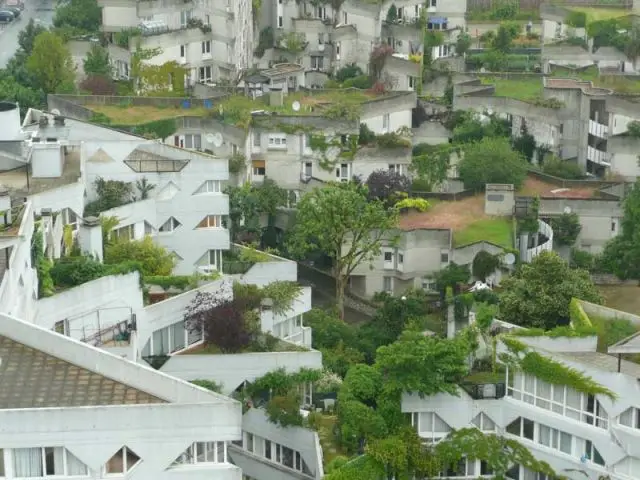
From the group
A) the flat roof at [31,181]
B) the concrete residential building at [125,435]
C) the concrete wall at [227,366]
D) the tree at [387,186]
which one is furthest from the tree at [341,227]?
the concrete residential building at [125,435]

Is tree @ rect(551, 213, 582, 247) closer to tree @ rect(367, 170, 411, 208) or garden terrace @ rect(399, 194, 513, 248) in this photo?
garden terrace @ rect(399, 194, 513, 248)

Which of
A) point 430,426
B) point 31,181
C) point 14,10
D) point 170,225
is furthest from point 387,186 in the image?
point 14,10

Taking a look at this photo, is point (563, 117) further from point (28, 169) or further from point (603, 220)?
point (28, 169)

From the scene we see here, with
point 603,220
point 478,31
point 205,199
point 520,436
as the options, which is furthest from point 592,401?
point 478,31

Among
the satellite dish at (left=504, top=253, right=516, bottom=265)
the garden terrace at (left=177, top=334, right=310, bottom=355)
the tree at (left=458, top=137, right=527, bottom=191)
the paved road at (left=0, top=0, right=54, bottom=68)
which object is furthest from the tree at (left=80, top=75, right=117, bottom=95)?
the garden terrace at (left=177, top=334, right=310, bottom=355)

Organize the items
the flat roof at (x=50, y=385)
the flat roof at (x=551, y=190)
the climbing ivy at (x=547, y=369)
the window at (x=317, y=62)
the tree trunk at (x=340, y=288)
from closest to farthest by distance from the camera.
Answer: the flat roof at (x=50, y=385) < the climbing ivy at (x=547, y=369) < the tree trunk at (x=340, y=288) < the flat roof at (x=551, y=190) < the window at (x=317, y=62)

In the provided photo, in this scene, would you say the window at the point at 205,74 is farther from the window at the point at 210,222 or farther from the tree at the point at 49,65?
the window at the point at 210,222

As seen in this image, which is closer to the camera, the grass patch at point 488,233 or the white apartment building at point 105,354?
the white apartment building at point 105,354

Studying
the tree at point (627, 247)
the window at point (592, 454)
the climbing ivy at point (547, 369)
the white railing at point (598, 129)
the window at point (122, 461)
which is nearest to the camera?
the window at point (122, 461)
